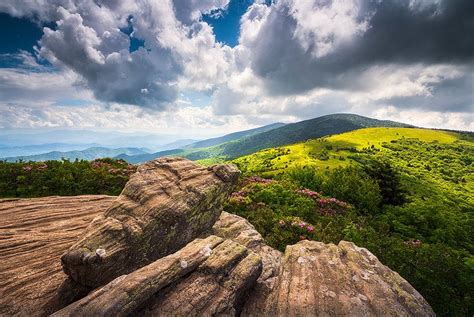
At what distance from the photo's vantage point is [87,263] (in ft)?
32.2

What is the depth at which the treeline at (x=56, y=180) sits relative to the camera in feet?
75.2

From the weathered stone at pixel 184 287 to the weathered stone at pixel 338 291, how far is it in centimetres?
131

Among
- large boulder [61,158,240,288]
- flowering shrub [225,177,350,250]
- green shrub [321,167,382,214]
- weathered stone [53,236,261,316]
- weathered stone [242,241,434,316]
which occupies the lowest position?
green shrub [321,167,382,214]

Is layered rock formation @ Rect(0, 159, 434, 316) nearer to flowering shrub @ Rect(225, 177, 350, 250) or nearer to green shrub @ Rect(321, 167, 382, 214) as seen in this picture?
flowering shrub @ Rect(225, 177, 350, 250)

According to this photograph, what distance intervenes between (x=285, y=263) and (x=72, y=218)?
13.2m

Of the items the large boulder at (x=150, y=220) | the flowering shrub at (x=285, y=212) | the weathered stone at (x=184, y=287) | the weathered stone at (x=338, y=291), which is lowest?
the flowering shrub at (x=285, y=212)

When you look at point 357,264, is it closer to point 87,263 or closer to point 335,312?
point 335,312

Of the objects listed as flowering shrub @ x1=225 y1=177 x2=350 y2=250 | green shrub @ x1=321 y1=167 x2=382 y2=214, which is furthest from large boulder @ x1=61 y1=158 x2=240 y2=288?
green shrub @ x1=321 y1=167 x2=382 y2=214

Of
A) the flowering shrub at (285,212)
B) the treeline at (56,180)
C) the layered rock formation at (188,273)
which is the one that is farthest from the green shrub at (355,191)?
the treeline at (56,180)

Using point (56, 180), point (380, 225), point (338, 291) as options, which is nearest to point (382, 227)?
point (380, 225)

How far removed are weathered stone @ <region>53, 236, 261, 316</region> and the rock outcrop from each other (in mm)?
2922

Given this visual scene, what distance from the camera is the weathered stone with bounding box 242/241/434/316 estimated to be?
982 cm

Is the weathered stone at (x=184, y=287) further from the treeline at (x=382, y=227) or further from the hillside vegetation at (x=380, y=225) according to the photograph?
the hillside vegetation at (x=380, y=225)

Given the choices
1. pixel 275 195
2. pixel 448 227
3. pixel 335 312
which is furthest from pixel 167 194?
pixel 448 227
